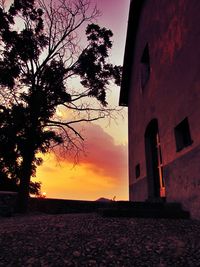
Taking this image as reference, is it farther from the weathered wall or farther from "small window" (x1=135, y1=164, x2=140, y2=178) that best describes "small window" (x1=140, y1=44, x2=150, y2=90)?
"small window" (x1=135, y1=164, x2=140, y2=178)

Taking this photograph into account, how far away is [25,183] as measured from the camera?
376 inches

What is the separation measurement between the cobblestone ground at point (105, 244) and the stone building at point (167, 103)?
148 centimetres

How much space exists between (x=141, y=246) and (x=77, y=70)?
358 inches

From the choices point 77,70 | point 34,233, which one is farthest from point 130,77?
point 34,233

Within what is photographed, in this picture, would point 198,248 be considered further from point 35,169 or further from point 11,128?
point 35,169

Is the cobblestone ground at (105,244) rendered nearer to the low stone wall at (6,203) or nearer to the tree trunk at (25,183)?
the low stone wall at (6,203)

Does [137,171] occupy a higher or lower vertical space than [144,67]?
lower

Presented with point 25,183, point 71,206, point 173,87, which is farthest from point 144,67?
point 25,183

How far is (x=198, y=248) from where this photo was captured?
3.43 meters

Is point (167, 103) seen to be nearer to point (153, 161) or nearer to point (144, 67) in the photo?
point (153, 161)

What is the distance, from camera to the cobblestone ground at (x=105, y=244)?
3.09m

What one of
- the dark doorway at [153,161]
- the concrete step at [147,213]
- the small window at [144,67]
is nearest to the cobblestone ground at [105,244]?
the concrete step at [147,213]

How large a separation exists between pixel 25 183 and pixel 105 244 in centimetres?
670

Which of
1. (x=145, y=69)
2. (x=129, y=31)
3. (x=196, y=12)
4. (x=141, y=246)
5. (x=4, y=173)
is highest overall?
(x=129, y=31)
